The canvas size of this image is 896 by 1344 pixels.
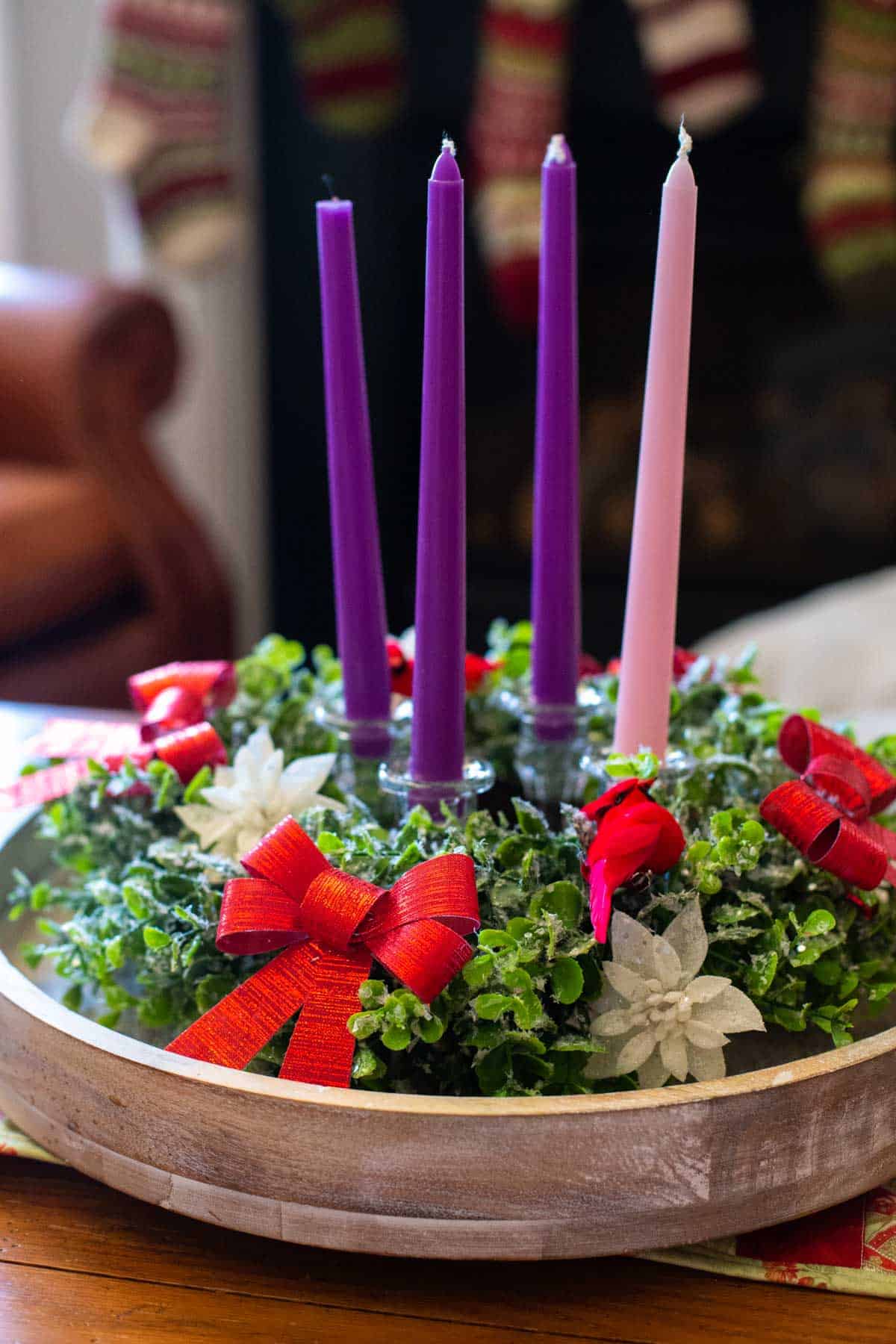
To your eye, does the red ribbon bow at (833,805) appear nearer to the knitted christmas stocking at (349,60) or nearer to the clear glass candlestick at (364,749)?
the clear glass candlestick at (364,749)

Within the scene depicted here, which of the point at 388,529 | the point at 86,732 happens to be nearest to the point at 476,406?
the point at 388,529

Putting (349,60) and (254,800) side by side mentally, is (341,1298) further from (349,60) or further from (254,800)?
(349,60)

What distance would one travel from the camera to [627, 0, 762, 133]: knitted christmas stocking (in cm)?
230

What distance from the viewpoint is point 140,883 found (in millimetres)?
531

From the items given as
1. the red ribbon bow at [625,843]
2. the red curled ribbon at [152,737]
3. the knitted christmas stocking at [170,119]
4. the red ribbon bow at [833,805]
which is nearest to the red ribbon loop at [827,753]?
the red ribbon bow at [833,805]

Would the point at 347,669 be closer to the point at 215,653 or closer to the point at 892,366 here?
the point at 215,653


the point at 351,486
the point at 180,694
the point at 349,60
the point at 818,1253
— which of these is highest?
the point at 349,60

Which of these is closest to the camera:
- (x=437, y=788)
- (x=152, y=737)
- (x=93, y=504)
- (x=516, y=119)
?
(x=437, y=788)

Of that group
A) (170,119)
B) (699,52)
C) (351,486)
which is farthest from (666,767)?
(170,119)

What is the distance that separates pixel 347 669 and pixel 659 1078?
0.69 feet

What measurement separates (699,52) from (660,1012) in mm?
2224

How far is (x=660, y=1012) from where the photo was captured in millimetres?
458

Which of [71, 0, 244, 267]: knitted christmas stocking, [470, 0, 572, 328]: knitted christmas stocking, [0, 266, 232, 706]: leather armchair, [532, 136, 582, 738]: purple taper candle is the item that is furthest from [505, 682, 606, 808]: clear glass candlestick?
[71, 0, 244, 267]: knitted christmas stocking

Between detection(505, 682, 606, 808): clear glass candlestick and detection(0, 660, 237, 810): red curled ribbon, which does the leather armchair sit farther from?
detection(505, 682, 606, 808): clear glass candlestick
